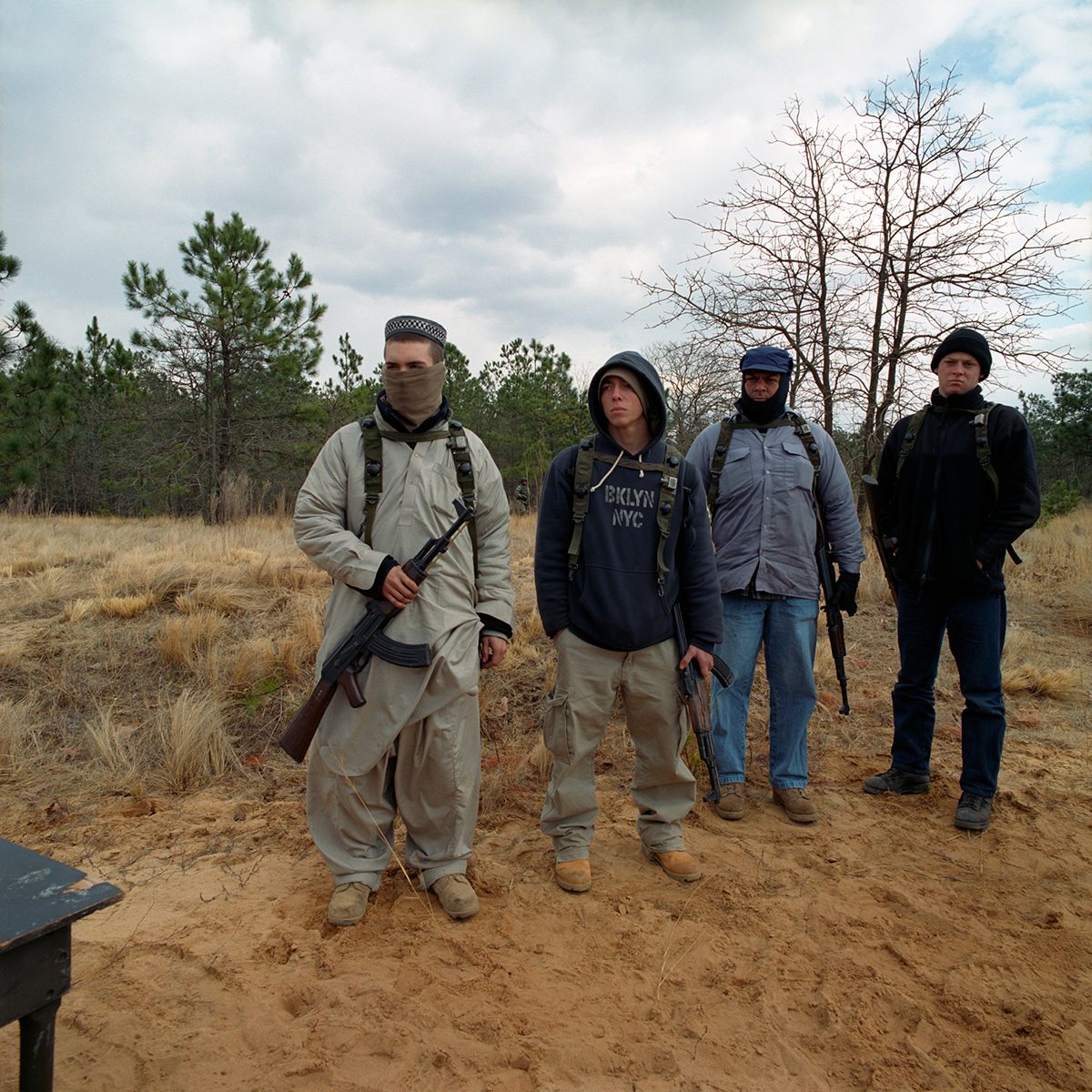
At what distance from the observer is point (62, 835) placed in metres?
4.01

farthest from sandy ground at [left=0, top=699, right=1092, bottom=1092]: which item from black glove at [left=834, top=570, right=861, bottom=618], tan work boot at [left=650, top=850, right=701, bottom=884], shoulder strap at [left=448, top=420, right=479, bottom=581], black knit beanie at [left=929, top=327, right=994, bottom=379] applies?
black knit beanie at [left=929, top=327, right=994, bottom=379]

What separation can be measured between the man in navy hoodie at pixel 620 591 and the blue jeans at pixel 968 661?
145cm

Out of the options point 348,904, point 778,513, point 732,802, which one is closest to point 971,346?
point 778,513

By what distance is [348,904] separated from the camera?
10.2ft

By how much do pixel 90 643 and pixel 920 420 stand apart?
616 cm

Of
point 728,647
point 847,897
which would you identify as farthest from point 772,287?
point 847,897

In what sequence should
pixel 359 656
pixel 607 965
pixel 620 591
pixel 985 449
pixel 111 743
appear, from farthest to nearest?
pixel 111 743 < pixel 985 449 < pixel 620 591 < pixel 359 656 < pixel 607 965

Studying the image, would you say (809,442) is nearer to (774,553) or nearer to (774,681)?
(774,553)

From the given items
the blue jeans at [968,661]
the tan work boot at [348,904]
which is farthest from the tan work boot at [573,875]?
the blue jeans at [968,661]

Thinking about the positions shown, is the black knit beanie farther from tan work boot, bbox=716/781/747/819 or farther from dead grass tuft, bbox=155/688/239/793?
dead grass tuft, bbox=155/688/239/793

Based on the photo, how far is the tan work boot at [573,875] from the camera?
3.37 metres

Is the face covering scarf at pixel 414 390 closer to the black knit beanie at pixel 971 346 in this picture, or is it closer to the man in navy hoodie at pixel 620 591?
the man in navy hoodie at pixel 620 591

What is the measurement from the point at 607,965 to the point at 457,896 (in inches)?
25.7

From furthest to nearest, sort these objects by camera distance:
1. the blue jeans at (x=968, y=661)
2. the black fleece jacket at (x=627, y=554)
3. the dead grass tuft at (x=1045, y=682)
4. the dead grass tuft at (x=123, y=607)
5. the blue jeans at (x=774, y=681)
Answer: the dead grass tuft at (x=123, y=607)
the dead grass tuft at (x=1045, y=682)
the blue jeans at (x=774, y=681)
the blue jeans at (x=968, y=661)
the black fleece jacket at (x=627, y=554)
